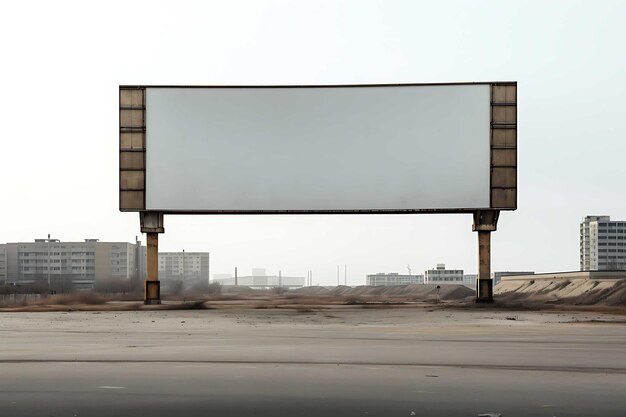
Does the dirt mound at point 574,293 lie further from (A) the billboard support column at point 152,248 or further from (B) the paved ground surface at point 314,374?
(B) the paved ground surface at point 314,374

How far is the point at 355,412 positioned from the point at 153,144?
38447 millimetres

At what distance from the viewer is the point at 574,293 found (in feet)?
174

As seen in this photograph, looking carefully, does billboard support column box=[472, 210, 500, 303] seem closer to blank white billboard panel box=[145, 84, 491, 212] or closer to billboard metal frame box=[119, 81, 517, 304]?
billboard metal frame box=[119, 81, 517, 304]

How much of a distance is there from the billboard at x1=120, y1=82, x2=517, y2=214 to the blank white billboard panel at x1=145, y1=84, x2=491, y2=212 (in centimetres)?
6

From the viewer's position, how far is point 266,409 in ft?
29.4

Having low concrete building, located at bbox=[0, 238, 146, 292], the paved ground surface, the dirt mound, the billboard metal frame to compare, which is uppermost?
the billboard metal frame

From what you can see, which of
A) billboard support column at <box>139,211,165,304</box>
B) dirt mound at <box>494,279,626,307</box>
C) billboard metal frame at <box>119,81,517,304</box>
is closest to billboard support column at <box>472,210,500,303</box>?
billboard metal frame at <box>119,81,517,304</box>

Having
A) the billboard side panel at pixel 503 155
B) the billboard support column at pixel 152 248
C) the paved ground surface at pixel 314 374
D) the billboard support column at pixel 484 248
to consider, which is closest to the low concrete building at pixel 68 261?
the billboard support column at pixel 152 248

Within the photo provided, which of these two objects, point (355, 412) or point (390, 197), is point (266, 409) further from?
point (390, 197)

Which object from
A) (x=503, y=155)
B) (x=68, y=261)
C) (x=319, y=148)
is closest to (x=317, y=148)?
(x=319, y=148)

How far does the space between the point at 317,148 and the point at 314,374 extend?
112 feet

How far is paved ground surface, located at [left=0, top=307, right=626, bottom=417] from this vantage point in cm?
908

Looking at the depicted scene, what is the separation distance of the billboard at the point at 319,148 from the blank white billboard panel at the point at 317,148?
6 cm

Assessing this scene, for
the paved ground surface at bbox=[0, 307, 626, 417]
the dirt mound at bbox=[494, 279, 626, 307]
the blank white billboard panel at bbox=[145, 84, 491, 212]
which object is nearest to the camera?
the paved ground surface at bbox=[0, 307, 626, 417]
